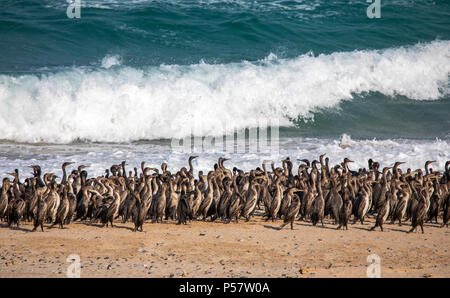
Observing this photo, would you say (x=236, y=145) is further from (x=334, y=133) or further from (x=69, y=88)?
(x=69, y=88)

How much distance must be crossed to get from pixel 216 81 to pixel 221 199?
13.0m

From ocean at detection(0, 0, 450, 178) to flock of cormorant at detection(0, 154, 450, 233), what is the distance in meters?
3.31

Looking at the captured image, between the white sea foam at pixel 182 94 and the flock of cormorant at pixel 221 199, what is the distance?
27.3 ft

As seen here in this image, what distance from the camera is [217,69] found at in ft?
83.4

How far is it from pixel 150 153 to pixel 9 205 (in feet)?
23.5

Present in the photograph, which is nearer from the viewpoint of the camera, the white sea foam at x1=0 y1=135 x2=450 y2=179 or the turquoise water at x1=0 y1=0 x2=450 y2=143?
the white sea foam at x1=0 y1=135 x2=450 y2=179

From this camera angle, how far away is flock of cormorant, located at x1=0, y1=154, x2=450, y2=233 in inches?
454

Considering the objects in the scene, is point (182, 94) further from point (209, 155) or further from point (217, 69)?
point (209, 155)

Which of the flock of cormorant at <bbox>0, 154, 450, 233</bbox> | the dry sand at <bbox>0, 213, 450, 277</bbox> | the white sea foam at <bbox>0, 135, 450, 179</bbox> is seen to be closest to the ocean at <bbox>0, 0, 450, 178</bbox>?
the white sea foam at <bbox>0, 135, 450, 179</bbox>

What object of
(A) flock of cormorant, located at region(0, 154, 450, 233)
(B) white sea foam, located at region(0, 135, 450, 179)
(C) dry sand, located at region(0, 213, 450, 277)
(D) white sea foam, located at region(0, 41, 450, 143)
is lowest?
(C) dry sand, located at region(0, 213, 450, 277)

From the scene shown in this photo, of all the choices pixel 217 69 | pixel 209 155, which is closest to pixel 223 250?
pixel 209 155

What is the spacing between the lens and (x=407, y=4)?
1426 inches

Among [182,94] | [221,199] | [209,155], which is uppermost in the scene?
[182,94]

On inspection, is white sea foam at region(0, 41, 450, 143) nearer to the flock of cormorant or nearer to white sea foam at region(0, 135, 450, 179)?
white sea foam at region(0, 135, 450, 179)
